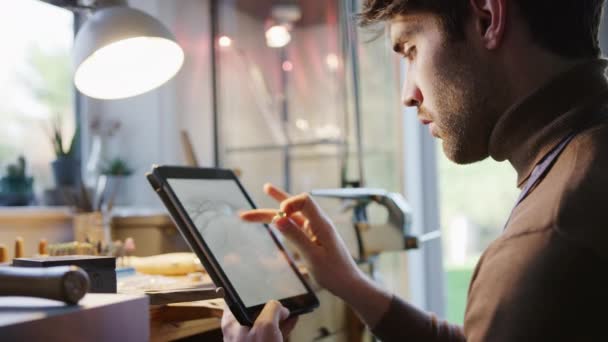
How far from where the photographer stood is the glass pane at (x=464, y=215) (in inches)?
106

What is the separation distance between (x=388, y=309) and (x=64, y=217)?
93 cm

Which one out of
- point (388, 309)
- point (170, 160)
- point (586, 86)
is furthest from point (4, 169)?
point (586, 86)

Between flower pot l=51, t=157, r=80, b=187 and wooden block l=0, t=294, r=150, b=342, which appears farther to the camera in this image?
flower pot l=51, t=157, r=80, b=187

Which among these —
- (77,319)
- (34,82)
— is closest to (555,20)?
(77,319)

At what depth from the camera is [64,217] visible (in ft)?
5.06

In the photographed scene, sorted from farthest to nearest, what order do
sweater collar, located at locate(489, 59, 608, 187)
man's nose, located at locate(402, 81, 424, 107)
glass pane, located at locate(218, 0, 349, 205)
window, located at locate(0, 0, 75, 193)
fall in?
glass pane, located at locate(218, 0, 349, 205), window, located at locate(0, 0, 75, 193), man's nose, located at locate(402, 81, 424, 107), sweater collar, located at locate(489, 59, 608, 187)

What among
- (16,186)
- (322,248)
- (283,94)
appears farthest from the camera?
(283,94)

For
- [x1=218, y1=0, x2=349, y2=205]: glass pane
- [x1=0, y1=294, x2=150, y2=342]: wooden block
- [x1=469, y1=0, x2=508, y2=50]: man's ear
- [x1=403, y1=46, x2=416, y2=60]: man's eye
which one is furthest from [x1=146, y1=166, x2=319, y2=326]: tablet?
[x1=218, y1=0, x2=349, y2=205]: glass pane

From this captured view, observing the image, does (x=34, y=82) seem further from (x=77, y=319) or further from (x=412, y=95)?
(x=77, y=319)

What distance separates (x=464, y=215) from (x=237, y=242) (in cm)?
199

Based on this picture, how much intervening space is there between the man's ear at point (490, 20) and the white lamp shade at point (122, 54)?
1.89 feet

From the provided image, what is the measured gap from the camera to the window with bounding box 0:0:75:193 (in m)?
1.69

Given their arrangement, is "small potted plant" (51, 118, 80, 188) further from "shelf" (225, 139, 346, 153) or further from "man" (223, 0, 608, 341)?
"shelf" (225, 139, 346, 153)

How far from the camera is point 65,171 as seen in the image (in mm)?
1639
